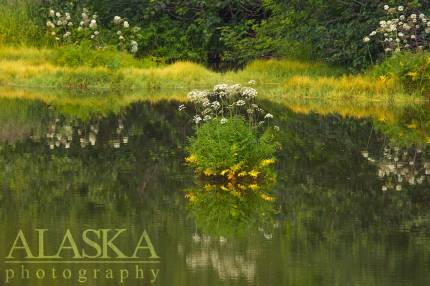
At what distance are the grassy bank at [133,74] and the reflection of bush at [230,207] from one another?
1551 cm

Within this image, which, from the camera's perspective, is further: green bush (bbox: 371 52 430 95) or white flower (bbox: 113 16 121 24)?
white flower (bbox: 113 16 121 24)

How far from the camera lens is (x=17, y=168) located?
1811 centimetres

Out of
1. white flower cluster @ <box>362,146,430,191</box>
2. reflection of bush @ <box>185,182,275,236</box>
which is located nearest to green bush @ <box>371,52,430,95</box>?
white flower cluster @ <box>362,146,430,191</box>

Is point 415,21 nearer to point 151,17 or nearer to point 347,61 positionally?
point 347,61

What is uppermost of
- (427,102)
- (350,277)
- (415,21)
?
(415,21)

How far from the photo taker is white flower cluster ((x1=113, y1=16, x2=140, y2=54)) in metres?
37.0

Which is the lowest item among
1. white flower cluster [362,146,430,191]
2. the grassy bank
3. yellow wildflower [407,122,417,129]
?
A: white flower cluster [362,146,430,191]

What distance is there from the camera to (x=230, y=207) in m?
14.8

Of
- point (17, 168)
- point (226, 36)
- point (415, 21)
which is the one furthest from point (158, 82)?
point (17, 168)

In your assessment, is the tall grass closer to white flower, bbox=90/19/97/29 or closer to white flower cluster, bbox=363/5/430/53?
white flower, bbox=90/19/97/29

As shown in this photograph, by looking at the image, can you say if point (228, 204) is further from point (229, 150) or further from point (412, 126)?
point (412, 126)

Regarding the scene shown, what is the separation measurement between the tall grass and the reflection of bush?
23146mm

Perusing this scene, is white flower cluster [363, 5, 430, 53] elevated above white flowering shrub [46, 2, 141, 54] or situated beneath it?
situated beneath

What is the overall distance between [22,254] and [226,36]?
88.2 feet
